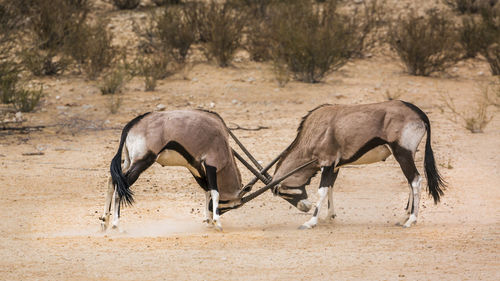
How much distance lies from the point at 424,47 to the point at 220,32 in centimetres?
504

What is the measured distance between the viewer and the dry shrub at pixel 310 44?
16.8 metres

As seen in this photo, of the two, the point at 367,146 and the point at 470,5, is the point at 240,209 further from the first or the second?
the point at 470,5

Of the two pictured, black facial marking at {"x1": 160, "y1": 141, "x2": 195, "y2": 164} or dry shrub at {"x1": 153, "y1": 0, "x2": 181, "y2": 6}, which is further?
dry shrub at {"x1": 153, "y1": 0, "x2": 181, "y2": 6}

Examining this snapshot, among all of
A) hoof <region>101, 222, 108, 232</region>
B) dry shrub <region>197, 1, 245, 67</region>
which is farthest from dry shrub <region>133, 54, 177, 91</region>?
hoof <region>101, 222, 108, 232</region>

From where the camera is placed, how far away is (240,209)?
9336 mm

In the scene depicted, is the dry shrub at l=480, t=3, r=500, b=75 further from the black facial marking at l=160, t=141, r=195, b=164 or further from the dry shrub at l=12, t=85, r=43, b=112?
the black facial marking at l=160, t=141, r=195, b=164

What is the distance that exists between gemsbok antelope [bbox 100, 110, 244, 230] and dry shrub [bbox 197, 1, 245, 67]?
9.93 m

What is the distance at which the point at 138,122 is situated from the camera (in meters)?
8.04

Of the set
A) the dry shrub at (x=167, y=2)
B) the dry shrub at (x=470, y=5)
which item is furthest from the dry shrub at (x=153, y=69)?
the dry shrub at (x=470, y=5)

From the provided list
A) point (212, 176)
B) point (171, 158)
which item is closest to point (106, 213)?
point (171, 158)

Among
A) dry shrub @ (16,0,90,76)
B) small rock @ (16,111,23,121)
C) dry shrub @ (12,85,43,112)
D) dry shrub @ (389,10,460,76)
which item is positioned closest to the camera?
small rock @ (16,111,23,121)

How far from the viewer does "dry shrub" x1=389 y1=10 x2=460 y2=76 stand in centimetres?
1784

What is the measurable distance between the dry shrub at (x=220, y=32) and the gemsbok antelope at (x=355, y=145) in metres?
9.67

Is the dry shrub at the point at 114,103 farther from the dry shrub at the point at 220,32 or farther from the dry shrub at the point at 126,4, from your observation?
the dry shrub at the point at 126,4
